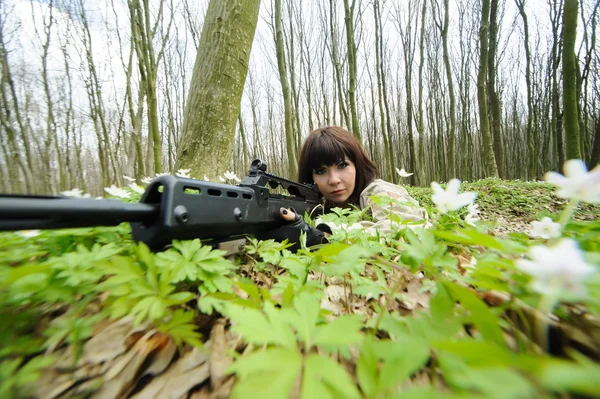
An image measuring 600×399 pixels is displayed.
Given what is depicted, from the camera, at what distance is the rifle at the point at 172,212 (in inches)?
19.7

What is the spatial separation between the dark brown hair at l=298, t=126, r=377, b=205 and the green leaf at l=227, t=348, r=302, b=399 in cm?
196

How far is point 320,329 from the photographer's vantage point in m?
0.41

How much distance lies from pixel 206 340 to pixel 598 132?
8.37m

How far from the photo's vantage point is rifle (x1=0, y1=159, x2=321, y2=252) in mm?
500

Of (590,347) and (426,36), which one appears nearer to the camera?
(590,347)

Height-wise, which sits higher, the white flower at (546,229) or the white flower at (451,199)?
the white flower at (451,199)

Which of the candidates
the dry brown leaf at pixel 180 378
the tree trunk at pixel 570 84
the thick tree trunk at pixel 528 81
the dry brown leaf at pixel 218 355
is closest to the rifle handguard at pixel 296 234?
the dry brown leaf at pixel 218 355

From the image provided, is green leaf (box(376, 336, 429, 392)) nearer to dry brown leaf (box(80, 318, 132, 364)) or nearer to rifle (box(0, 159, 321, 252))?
dry brown leaf (box(80, 318, 132, 364))

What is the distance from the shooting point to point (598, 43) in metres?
11.1

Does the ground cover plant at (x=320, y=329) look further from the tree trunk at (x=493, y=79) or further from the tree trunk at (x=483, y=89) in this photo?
the tree trunk at (x=493, y=79)

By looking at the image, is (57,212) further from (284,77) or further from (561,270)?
(284,77)

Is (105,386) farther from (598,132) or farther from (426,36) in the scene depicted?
(426,36)

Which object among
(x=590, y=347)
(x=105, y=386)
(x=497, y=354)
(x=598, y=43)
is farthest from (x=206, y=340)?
(x=598, y=43)

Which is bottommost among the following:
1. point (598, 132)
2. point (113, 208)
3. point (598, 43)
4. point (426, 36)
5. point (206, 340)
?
point (206, 340)
